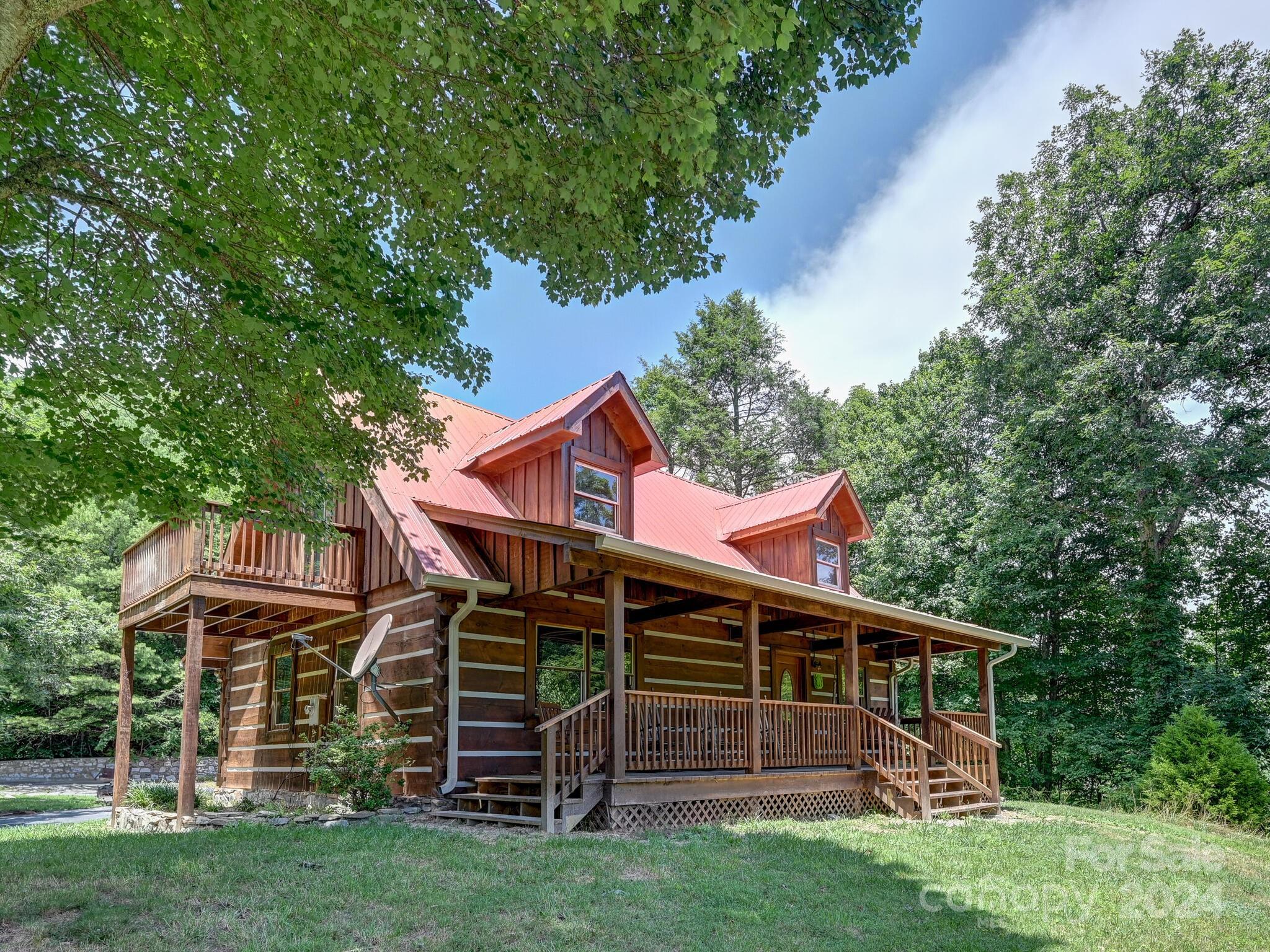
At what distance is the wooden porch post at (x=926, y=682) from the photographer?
1561 cm

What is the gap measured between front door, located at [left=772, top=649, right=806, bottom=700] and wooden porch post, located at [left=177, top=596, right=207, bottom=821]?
10975 mm

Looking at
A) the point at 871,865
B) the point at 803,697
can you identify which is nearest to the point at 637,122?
the point at 871,865

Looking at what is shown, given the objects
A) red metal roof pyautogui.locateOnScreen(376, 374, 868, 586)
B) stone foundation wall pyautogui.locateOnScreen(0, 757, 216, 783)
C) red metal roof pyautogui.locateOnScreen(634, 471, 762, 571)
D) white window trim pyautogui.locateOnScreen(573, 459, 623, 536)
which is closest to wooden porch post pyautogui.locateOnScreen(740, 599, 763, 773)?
red metal roof pyautogui.locateOnScreen(376, 374, 868, 586)

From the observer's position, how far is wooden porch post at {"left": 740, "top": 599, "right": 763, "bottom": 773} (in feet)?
39.1

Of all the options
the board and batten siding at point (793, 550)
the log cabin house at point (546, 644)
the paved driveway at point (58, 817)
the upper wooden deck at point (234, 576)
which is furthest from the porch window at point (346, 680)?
the board and batten siding at point (793, 550)

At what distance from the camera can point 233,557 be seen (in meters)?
12.6

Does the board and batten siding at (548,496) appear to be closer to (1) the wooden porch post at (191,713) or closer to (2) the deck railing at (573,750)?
(2) the deck railing at (573,750)

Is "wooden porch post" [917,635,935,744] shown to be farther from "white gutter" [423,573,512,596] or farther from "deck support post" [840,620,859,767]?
"white gutter" [423,573,512,596]

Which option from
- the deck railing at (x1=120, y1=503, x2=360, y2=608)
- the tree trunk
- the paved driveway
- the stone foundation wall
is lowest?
the stone foundation wall

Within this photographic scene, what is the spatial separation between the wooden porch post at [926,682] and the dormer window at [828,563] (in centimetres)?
288

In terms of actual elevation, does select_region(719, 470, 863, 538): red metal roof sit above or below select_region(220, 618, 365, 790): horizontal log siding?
above

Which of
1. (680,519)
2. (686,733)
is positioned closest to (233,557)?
(686,733)

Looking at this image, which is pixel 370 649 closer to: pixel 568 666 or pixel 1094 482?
pixel 568 666

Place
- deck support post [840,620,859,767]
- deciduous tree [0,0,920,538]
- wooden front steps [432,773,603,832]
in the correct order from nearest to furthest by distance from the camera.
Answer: deciduous tree [0,0,920,538] < wooden front steps [432,773,603,832] < deck support post [840,620,859,767]
